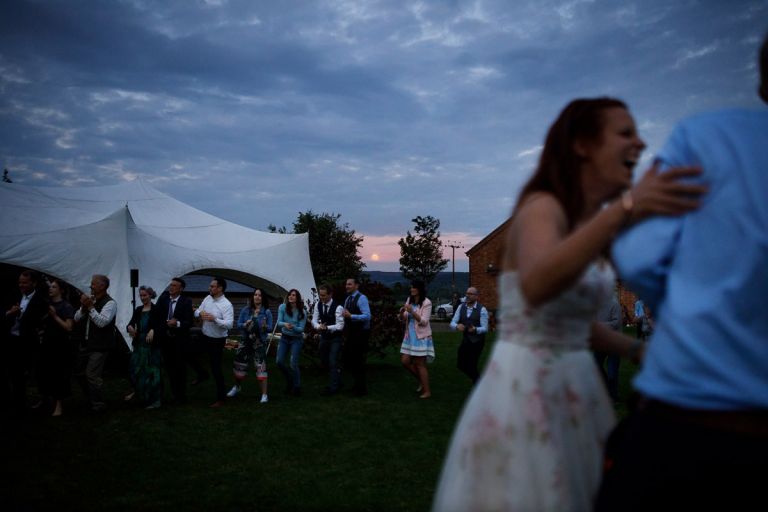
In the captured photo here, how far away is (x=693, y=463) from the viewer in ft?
3.66

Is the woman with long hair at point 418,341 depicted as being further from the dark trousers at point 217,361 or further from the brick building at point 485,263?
the brick building at point 485,263

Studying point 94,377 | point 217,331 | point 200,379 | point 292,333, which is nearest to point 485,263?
point 200,379

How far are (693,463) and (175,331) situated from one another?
34.4 ft

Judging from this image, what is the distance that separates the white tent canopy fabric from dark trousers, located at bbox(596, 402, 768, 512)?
16374 millimetres

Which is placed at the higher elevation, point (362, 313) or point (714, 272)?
point (714, 272)

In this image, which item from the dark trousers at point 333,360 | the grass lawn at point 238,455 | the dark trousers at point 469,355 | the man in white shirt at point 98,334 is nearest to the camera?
the grass lawn at point 238,455

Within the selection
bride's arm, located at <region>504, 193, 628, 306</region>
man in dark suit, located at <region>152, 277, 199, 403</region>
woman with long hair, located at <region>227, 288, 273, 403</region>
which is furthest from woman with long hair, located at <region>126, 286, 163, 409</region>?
bride's arm, located at <region>504, 193, 628, 306</region>

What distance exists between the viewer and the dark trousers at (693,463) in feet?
3.55

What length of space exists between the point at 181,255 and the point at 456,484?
703 inches

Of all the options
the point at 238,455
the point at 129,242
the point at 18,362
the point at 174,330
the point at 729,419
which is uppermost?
the point at 129,242

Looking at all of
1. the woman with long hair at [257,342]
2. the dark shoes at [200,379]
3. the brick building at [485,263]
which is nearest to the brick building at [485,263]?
the brick building at [485,263]

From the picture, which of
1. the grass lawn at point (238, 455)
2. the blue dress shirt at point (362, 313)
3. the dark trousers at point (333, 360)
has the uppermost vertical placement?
the blue dress shirt at point (362, 313)

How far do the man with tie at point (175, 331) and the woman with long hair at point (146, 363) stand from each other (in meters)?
0.15

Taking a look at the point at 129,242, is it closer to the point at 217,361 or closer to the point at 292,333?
the point at 292,333
